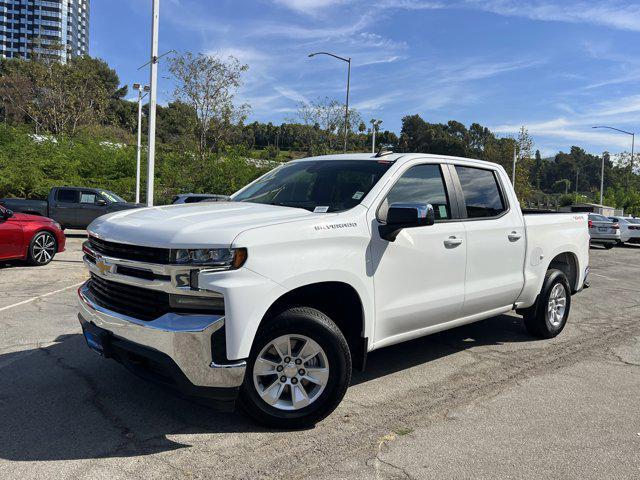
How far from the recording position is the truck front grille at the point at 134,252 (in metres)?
3.19

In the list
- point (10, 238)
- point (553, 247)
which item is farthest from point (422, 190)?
point (10, 238)

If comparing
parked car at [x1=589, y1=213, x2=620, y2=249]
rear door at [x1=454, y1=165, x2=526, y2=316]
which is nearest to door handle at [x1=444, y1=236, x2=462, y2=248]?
rear door at [x1=454, y1=165, x2=526, y2=316]

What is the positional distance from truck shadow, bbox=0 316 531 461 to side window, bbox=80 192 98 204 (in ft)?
48.0

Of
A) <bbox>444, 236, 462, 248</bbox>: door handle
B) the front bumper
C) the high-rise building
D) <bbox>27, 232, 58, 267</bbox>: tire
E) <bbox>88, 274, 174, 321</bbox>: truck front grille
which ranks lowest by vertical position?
<bbox>27, 232, 58, 267</bbox>: tire

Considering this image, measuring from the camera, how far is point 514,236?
5.30 metres

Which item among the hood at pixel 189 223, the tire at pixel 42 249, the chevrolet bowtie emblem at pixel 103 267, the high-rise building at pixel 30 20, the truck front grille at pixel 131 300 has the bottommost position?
the tire at pixel 42 249

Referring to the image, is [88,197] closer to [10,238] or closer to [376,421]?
[10,238]

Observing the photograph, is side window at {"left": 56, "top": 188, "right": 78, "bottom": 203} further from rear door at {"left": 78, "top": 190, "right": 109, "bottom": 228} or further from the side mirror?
the side mirror

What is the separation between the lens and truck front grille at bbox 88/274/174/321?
3260 millimetres

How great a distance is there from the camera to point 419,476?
3.02 m

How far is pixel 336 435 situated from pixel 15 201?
17.9 meters

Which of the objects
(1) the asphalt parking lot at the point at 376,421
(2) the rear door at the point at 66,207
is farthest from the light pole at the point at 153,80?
(1) the asphalt parking lot at the point at 376,421

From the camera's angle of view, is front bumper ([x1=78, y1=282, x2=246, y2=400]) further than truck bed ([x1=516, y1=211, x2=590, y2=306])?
No

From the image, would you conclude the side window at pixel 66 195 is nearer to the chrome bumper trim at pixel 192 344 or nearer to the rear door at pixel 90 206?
the rear door at pixel 90 206
